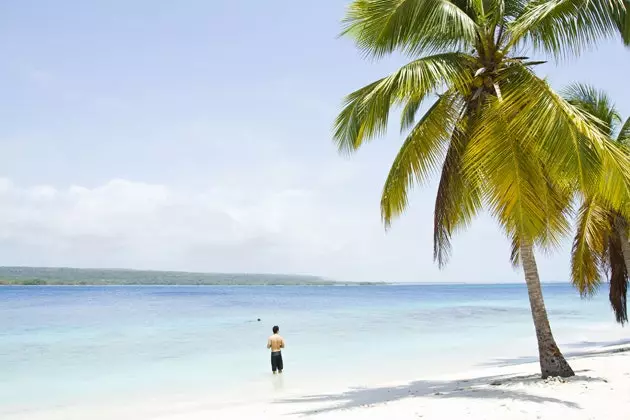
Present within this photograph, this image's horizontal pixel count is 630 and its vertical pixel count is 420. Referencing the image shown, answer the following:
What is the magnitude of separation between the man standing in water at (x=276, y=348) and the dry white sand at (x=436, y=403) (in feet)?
3.30

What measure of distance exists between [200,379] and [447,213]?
6887mm

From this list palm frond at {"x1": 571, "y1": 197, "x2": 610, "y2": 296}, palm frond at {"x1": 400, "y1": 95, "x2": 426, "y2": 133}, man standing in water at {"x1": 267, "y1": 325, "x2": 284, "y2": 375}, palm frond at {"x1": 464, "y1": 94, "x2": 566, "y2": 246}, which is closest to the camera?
palm frond at {"x1": 464, "y1": 94, "x2": 566, "y2": 246}

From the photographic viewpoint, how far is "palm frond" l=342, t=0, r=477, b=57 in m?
7.65

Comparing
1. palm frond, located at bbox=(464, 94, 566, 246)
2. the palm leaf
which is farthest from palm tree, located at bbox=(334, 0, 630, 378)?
the palm leaf

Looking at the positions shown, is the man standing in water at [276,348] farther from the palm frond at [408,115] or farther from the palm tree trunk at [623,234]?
the palm tree trunk at [623,234]

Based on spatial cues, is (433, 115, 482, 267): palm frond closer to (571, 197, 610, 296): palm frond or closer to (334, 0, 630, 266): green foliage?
(334, 0, 630, 266): green foliage

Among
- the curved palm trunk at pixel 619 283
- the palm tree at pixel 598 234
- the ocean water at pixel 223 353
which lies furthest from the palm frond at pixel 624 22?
the ocean water at pixel 223 353

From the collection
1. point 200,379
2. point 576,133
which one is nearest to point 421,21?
point 576,133

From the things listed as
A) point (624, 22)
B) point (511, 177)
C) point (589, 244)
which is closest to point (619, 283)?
point (589, 244)

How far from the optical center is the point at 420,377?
464 inches

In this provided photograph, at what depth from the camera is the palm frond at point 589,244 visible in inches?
499

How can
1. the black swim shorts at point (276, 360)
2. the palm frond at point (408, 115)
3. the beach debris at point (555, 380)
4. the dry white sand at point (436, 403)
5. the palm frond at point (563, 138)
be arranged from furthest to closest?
the black swim shorts at point (276, 360) → the palm frond at point (408, 115) → the beach debris at point (555, 380) → the palm frond at point (563, 138) → the dry white sand at point (436, 403)

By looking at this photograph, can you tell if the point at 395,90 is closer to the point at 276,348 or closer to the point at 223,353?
the point at 276,348

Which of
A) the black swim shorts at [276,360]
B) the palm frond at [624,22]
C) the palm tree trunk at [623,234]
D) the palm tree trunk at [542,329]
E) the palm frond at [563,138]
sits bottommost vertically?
the black swim shorts at [276,360]
